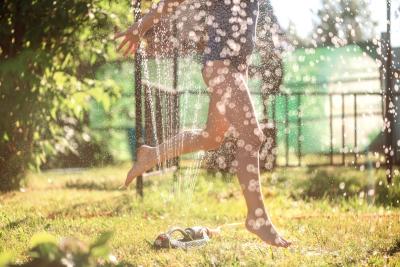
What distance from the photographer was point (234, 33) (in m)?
2.75

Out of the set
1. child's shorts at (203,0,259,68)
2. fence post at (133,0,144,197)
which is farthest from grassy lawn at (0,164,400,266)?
child's shorts at (203,0,259,68)

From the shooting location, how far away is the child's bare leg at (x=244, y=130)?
2.64 metres

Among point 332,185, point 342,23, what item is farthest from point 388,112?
point 342,23

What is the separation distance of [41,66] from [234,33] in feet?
7.48

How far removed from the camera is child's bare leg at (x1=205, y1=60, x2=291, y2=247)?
104 inches

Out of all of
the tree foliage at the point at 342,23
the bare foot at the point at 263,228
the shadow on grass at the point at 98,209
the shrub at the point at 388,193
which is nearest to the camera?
the bare foot at the point at 263,228

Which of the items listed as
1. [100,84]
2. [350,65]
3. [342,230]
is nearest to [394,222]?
[342,230]

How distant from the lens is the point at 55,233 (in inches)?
114

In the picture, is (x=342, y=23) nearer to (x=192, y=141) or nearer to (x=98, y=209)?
(x=98, y=209)

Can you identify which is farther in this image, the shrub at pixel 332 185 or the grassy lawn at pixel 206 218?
the shrub at pixel 332 185

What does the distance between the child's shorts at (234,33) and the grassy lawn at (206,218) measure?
0.87 m

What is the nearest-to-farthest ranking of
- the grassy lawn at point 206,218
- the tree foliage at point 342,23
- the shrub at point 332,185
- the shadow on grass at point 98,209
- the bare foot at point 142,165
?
the grassy lawn at point 206,218, the bare foot at point 142,165, the shadow on grass at point 98,209, the shrub at point 332,185, the tree foliage at point 342,23

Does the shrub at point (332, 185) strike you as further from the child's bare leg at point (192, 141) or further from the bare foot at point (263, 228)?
the bare foot at point (263, 228)

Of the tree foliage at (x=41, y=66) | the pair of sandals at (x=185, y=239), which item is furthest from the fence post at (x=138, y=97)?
the pair of sandals at (x=185, y=239)
